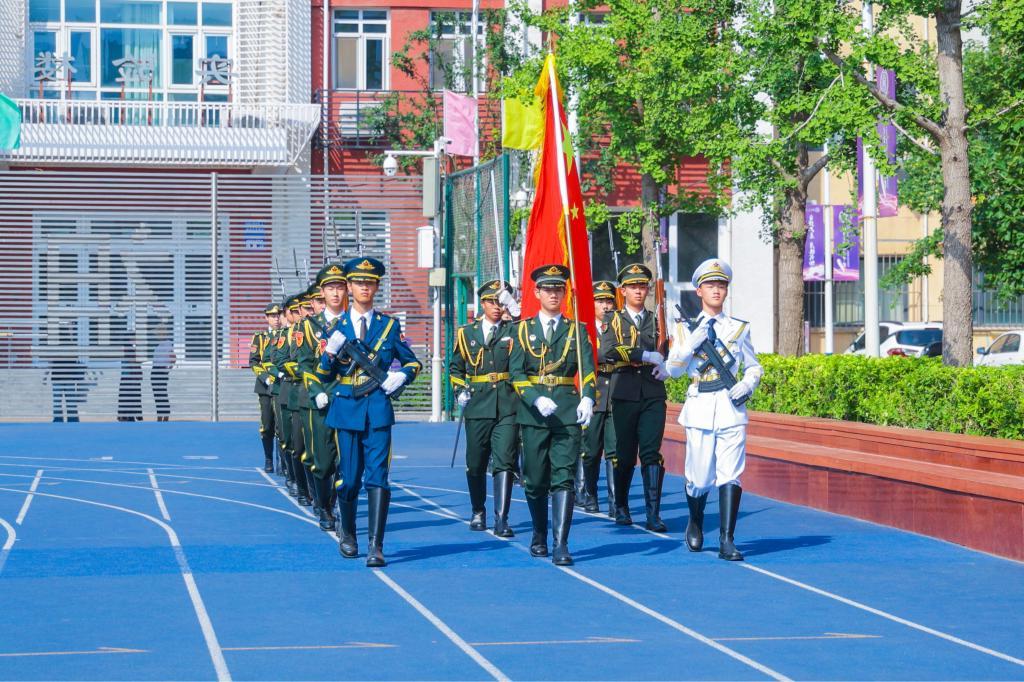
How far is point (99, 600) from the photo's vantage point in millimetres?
9523

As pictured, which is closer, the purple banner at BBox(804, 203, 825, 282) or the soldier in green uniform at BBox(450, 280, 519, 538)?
the soldier in green uniform at BBox(450, 280, 519, 538)

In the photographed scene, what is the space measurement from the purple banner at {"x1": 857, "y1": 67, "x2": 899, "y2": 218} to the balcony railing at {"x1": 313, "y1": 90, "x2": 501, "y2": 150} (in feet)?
42.4

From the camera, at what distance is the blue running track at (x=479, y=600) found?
7.70 meters

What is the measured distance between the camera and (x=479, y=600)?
9.52m

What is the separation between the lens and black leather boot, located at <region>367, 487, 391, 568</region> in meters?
10.9

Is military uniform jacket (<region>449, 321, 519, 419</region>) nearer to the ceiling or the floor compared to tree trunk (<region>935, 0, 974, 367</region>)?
nearer to the floor

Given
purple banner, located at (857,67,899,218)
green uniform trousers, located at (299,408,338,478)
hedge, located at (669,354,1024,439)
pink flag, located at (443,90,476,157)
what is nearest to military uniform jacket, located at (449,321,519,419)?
green uniform trousers, located at (299,408,338,478)

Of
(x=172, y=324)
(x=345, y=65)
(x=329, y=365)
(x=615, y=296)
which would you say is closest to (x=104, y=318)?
(x=172, y=324)

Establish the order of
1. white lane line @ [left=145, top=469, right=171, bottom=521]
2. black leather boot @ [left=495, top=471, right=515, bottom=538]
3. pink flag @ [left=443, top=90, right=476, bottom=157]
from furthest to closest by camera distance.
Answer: pink flag @ [left=443, top=90, right=476, bottom=157] < white lane line @ [left=145, top=469, right=171, bottom=521] < black leather boot @ [left=495, top=471, right=515, bottom=538]

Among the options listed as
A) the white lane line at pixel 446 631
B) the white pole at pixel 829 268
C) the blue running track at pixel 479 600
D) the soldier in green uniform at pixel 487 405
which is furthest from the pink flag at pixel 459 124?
the white lane line at pixel 446 631

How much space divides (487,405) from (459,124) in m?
20.6

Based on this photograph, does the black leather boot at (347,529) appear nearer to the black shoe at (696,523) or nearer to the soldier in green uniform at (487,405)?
the soldier in green uniform at (487,405)

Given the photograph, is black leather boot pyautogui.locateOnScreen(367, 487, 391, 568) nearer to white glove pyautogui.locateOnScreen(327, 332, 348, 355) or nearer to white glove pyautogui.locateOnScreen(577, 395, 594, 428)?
white glove pyautogui.locateOnScreen(327, 332, 348, 355)

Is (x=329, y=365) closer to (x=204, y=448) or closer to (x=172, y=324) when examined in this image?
(x=204, y=448)
